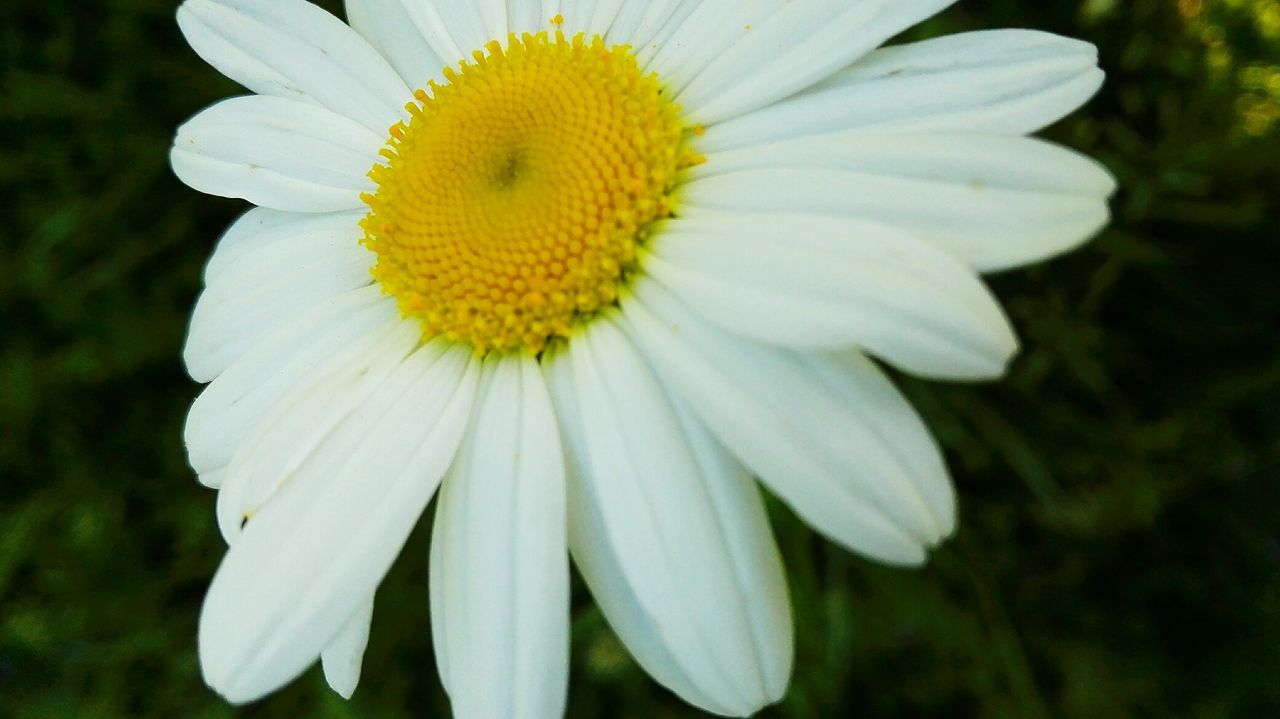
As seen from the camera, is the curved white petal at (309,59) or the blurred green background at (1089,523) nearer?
the curved white petal at (309,59)

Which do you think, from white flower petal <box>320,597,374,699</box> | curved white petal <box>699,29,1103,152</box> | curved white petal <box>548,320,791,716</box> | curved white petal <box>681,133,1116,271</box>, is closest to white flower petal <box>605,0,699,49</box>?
curved white petal <box>699,29,1103,152</box>

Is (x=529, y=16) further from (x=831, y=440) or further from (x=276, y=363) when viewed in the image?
(x=831, y=440)

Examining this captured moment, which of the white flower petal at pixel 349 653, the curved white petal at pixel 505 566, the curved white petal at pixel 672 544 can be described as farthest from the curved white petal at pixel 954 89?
the white flower petal at pixel 349 653

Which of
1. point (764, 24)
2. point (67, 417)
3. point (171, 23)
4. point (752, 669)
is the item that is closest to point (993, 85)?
point (764, 24)

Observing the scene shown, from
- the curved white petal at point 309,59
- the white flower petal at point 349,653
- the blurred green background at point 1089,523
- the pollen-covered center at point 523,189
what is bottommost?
the blurred green background at point 1089,523

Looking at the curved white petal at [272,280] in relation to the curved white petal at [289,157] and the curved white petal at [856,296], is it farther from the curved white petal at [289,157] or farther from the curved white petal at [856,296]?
the curved white petal at [856,296]

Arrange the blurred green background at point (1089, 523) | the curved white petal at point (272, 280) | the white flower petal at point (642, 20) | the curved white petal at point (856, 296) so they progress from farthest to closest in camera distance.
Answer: the blurred green background at point (1089, 523)
the curved white petal at point (272, 280)
the white flower petal at point (642, 20)
the curved white petal at point (856, 296)

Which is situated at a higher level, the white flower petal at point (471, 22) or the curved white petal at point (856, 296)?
the white flower petal at point (471, 22)

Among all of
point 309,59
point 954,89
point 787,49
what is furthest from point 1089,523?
point 309,59
